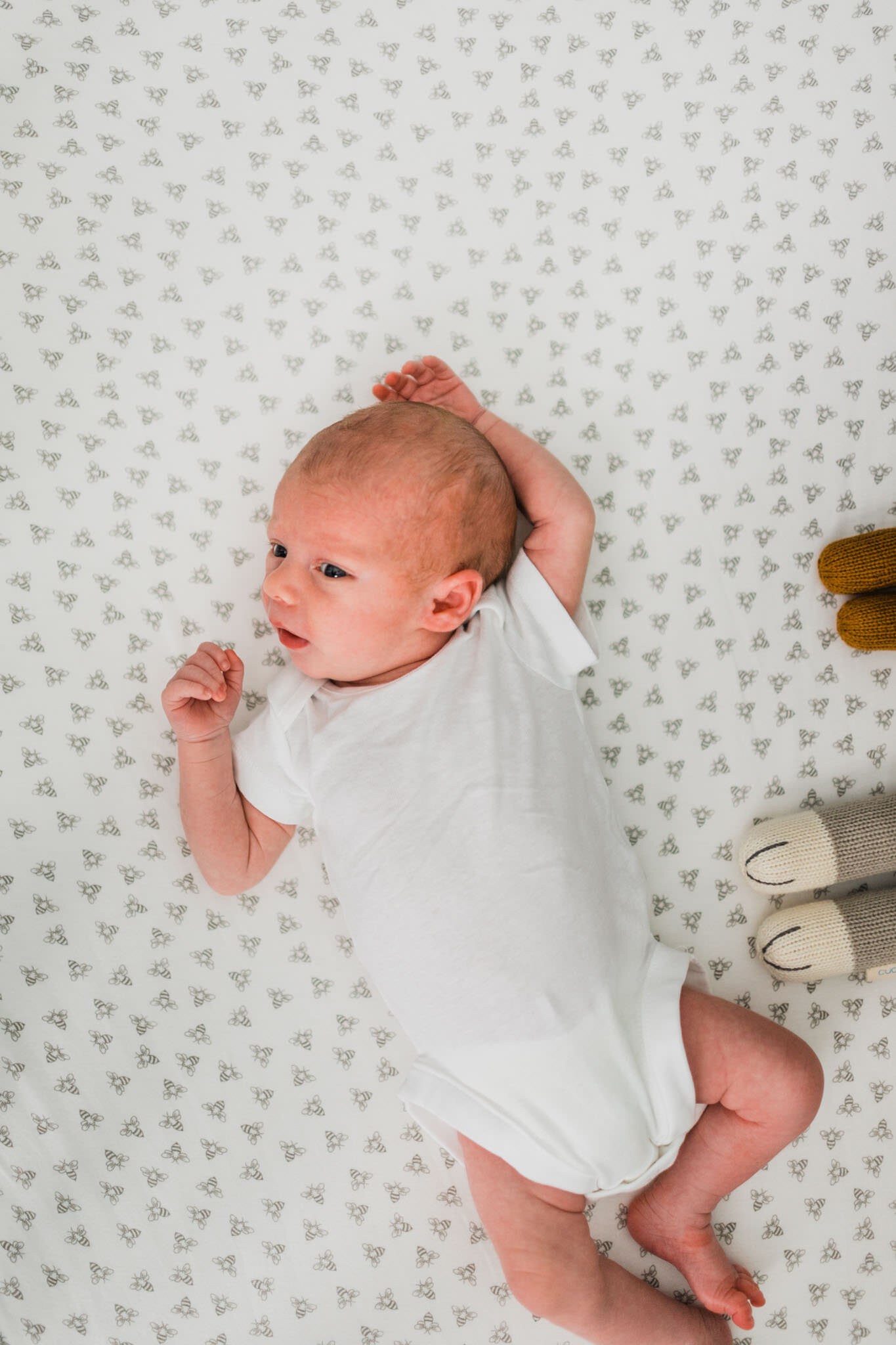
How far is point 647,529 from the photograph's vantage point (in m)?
1.46

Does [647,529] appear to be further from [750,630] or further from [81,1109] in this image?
[81,1109]

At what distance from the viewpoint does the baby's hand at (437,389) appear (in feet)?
4.53

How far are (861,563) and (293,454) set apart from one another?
0.86m

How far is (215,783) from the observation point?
128 centimetres

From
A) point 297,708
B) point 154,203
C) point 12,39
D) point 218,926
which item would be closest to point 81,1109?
point 218,926

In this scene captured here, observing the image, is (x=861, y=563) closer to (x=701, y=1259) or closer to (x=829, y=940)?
(x=829, y=940)

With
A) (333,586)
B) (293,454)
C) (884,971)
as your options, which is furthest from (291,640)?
(884,971)

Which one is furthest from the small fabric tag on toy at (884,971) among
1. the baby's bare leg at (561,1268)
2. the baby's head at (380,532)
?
the baby's head at (380,532)

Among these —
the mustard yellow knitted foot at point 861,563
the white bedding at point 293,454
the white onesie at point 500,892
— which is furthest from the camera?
the mustard yellow knitted foot at point 861,563

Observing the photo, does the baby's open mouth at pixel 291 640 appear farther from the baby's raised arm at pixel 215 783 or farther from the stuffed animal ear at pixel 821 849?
the stuffed animal ear at pixel 821 849

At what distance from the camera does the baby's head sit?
3.89 ft

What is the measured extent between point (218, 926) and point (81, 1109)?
29 cm

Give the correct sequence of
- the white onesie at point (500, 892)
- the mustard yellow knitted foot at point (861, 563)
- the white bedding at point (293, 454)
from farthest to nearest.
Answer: the mustard yellow knitted foot at point (861, 563), the white bedding at point (293, 454), the white onesie at point (500, 892)

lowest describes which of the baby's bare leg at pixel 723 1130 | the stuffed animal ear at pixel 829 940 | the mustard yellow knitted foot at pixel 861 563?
the baby's bare leg at pixel 723 1130
